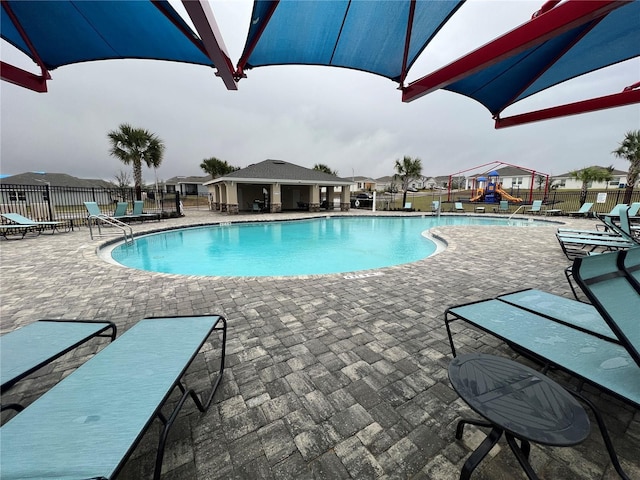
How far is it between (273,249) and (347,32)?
27.4 ft

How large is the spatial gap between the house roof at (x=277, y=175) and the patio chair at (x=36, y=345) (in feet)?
60.2

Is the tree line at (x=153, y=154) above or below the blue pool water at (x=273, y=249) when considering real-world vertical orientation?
above

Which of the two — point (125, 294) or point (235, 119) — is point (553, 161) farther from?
point (125, 294)

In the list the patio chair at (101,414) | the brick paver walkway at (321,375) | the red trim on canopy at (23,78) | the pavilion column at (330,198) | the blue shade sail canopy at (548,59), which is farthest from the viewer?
the pavilion column at (330,198)

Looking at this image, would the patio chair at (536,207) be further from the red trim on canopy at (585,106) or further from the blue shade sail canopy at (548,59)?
the red trim on canopy at (585,106)

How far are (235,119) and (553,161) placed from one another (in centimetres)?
8866

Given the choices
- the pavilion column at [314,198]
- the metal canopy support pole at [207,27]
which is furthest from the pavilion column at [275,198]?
the metal canopy support pole at [207,27]

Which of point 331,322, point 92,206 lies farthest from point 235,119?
point 331,322

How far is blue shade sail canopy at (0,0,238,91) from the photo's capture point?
3342mm

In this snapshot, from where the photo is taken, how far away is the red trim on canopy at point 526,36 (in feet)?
6.98

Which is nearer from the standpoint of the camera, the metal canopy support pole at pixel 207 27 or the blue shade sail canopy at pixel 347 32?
the metal canopy support pole at pixel 207 27

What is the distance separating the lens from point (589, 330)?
2.16 meters

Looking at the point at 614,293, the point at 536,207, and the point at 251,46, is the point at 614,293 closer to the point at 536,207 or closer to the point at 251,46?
the point at 251,46

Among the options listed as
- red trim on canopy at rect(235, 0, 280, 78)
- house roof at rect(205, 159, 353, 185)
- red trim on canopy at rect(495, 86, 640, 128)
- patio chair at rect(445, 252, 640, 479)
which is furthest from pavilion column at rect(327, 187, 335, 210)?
patio chair at rect(445, 252, 640, 479)
